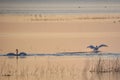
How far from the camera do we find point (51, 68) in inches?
113

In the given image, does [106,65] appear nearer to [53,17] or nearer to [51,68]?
[51,68]

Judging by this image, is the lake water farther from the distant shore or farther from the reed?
the distant shore

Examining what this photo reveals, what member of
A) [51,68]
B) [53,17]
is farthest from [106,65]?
[53,17]

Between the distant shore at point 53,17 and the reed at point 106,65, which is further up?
the distant shore at point 53,17

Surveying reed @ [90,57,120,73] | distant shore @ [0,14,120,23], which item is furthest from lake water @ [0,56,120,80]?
distant shore @ [0,14,120,23]

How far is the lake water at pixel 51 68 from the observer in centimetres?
284

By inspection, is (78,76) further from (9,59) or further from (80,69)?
(9,59)

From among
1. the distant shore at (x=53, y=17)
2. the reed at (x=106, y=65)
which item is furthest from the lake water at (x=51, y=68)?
the distant shore at (x=53, y=17)

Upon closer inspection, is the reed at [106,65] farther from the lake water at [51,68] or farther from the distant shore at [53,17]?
the distant shore at [53,17]

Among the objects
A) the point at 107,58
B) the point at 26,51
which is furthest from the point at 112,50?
the point at 26,51

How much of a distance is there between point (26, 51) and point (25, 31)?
206 mm

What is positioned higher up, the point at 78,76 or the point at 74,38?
the point at 74,38

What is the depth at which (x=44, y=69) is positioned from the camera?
113 inches

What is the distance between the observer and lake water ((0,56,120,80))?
9.33ft
